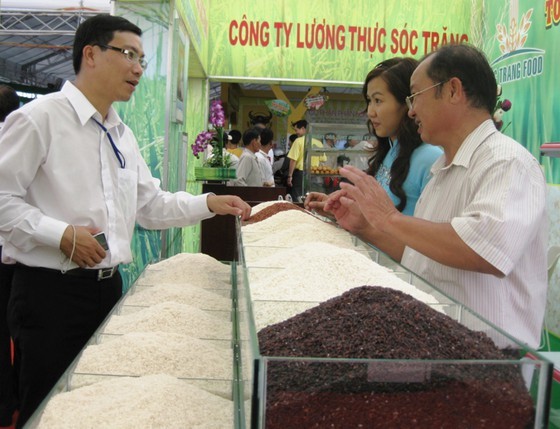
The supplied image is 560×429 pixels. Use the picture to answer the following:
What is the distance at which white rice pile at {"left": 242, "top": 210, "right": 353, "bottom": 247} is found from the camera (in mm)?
1947

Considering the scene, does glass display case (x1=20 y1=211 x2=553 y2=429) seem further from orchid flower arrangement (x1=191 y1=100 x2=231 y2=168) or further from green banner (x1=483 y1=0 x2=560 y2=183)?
orchid flower arrangement (x1=191 y1=100 x2=231 y2=168)

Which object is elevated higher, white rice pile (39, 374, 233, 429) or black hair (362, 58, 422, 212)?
black hair (362, 58, 422, 212)

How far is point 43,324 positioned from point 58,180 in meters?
0.49

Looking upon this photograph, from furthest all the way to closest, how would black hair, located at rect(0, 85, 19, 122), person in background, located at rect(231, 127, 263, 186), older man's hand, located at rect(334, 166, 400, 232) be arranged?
person in background, located at rect(231, 127, 263, 186), black hair, located at rect(0, 85, 19, 122), older man's hand, located at rect(334, 166, 400, 232)

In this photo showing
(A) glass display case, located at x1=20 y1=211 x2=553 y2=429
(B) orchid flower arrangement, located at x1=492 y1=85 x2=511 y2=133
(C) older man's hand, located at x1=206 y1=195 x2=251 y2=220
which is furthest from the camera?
(C) older man's hand, located at x1=206 y1=195 x2=251 y2=220

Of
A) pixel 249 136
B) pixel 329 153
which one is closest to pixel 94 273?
pixel 329 153

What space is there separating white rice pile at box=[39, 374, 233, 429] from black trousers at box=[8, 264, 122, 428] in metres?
0.90

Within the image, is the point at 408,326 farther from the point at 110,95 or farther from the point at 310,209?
the point at 310,209

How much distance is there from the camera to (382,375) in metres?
0.79

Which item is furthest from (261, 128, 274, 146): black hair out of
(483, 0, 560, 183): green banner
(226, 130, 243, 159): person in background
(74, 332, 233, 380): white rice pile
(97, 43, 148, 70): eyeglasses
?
(74, 332, 233, 380): white rice pile

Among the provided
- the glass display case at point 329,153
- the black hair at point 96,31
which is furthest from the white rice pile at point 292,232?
the glass display case at point 329,153

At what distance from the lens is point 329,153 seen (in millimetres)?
6043

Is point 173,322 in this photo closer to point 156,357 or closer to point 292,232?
point 156,357

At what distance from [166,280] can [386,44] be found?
6.83 metres
